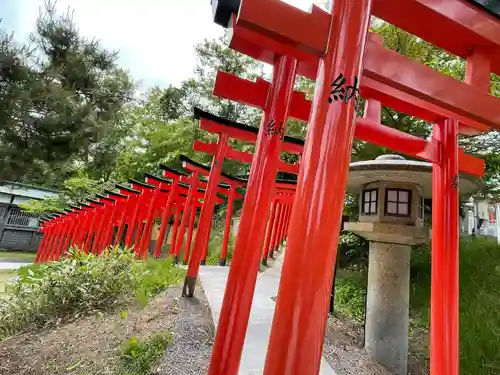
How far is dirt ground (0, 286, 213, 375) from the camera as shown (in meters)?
3.42

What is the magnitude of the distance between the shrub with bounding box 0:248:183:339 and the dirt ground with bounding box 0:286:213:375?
35 cm

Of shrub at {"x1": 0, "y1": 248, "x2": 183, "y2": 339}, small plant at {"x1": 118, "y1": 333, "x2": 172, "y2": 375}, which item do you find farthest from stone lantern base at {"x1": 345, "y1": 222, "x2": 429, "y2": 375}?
shrub at {"x1": 0, "y1": 248, "x2": 183, "y2": 339}

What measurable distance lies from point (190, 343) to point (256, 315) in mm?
1391

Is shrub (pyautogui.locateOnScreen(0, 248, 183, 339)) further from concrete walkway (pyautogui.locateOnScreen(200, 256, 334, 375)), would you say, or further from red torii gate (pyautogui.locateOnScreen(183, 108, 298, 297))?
concrete walkway (pyautogui.locateOnScreen(200, 256, 334, 375))

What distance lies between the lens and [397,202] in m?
4.17

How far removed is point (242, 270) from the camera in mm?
2779

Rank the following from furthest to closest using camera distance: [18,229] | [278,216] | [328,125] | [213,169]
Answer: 1. [18,229]
2. [278,216]
3. [213,169]
4. [328,125]

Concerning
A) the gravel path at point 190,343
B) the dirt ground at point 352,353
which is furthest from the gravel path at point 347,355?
the gravel path at point 190,343

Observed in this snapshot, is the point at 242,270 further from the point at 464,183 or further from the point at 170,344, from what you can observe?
the point at 464,183

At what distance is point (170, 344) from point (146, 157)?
1723 centimetres

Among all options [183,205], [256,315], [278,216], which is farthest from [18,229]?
[256,315]

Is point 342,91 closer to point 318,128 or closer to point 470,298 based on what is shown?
point 318,128

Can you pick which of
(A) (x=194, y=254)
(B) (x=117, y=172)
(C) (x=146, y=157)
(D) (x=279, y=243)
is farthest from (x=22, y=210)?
(A) (x=194, y=254)

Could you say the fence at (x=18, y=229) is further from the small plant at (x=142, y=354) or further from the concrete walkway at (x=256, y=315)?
the small plant at (x=142, y=354)
